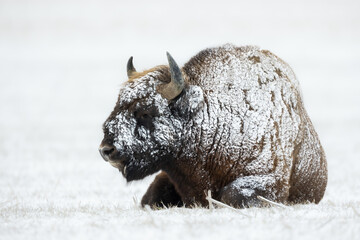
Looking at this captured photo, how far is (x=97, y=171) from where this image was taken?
46.1 feet

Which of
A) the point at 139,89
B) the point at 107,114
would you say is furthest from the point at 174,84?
the point at 107,114

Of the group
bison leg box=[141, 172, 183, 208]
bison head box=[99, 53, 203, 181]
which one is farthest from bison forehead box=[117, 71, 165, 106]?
bison leg box=[141, 172, 183, 208]

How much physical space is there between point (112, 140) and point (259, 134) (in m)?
1.76

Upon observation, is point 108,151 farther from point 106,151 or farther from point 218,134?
point 218,134

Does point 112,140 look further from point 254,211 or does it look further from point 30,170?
point 30,170

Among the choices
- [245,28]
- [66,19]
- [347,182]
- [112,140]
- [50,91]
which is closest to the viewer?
[112,140]

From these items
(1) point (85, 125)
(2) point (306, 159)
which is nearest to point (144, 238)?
(2) point (306, 159)

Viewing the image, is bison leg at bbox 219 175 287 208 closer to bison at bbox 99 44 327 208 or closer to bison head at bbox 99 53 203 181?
bison at bbox 99 44 327 208

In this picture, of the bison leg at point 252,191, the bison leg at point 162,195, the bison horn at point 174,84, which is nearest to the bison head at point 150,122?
the bison horn at point 174,84

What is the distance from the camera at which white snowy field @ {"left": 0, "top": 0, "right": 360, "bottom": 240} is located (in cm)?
512

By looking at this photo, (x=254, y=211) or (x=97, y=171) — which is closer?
(x=254, y=211)

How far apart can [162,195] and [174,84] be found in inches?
65.0

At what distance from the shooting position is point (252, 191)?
21.6 feet

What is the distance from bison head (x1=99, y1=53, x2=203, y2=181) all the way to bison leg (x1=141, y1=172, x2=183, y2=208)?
620 mm
